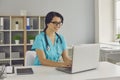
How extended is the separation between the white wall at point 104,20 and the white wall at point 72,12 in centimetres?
18

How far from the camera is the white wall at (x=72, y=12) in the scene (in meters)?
4.80

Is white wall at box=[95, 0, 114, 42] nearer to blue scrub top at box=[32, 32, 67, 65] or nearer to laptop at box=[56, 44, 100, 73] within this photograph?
blue scrub top at box=[32, 32, 67, 65]

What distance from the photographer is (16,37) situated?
4.65m

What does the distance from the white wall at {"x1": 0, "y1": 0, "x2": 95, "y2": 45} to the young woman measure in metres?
2.40

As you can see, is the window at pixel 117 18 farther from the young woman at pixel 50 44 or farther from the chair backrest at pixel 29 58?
the chair backrest at pixel 29 58

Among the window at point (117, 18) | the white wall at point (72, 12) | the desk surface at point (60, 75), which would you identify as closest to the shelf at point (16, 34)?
the white wall at point (72, 12)

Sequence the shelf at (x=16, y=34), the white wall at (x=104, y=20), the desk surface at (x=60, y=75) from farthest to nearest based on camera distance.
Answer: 1. the white wall at (x=104, y=20)
2. the shelf at (x=16, y=34)
3. the desk surface at (x=60, y=75)

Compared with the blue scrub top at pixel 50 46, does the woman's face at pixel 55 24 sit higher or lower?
higher

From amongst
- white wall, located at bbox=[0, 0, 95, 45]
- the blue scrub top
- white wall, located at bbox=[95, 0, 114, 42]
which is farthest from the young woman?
white wall, located at bbox=[95, 0, 114, 42]

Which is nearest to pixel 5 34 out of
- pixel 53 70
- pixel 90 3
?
pixel 90 3

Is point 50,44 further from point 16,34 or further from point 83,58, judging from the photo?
point 16,34

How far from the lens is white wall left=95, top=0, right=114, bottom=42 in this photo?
504 cm

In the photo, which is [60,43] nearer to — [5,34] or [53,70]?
[53,70]

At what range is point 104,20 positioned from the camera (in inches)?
201
